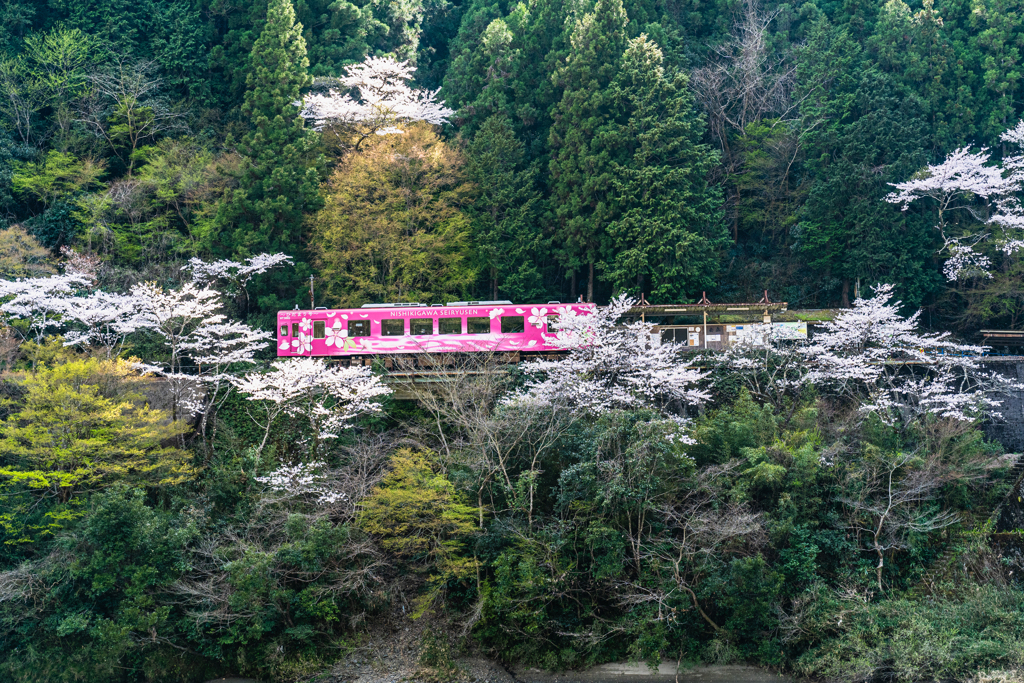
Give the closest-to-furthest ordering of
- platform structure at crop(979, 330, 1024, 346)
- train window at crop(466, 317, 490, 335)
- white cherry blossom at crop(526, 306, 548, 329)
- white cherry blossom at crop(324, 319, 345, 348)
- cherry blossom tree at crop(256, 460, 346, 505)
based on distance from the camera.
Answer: cherry blossom tree at crop(256, 460, 346, 505)
white cherry blossom at crop(526, 306, 548, 329)
train window at crop(466, 317, 490, 335)
white cherry blossom at crop(324, 319, 345, 348)
platform structure at crop(979, 330, 1024, 346)

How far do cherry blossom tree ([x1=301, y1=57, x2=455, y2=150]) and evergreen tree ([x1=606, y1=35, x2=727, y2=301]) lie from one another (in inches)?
266

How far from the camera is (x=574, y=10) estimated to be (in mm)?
30109

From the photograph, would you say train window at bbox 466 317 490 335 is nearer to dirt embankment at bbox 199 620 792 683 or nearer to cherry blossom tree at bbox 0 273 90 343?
dirt embankment at bbox 199 620 792 683

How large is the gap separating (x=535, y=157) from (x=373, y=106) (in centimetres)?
595

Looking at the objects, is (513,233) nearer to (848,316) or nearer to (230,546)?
(848,316)

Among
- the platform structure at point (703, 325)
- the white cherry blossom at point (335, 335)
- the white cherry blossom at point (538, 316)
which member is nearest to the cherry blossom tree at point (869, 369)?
the platform structure at point (703, 325)

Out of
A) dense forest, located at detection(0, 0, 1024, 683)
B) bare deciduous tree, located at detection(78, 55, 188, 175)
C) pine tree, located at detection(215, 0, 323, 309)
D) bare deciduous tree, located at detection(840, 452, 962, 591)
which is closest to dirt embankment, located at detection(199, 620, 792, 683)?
dense forest, located at detection(0, 0, 1024, 683)

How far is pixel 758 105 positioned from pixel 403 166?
14.4 metres

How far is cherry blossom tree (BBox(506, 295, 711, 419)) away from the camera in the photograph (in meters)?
20.4

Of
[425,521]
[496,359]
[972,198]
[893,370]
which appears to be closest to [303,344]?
[496,359]

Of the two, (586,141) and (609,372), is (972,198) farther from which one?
(609,372)

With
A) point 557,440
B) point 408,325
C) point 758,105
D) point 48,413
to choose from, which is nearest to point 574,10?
point 758,105

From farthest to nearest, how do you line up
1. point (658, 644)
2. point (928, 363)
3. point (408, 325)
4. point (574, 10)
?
1. point (574, 10)
2. point (408, 325)
3. point (928, 363)
4. point (658, 644)

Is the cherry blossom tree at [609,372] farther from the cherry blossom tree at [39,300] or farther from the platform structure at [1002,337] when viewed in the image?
the cherry blossom tree at [39,300]
